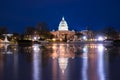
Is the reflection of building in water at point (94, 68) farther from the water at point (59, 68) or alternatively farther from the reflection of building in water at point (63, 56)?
the reflection of building in water at point (63, 56)

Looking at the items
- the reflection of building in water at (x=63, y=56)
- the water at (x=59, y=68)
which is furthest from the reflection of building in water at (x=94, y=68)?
the reflection of building in water at (x=63, y=56)

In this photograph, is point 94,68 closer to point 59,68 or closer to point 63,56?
point 59,68

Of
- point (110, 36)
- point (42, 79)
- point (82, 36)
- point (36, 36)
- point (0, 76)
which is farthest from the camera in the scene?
point (82, 36)

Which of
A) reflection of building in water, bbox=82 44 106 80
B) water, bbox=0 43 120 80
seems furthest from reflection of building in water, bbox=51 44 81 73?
reflection of building in water, bbox=82 44 106 80

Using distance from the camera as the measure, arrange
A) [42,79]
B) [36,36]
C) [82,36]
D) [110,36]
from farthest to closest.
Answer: [82,36] → [110,36] → [36,36] → [42,79]

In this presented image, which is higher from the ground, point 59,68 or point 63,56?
point 63,56

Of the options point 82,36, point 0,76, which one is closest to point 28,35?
point 82,36

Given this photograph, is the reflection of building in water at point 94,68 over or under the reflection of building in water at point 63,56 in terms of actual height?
under

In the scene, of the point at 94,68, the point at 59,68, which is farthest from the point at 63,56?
the point at 94,68

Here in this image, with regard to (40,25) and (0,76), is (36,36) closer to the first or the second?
(40,25)

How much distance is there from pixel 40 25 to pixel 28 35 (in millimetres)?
6610

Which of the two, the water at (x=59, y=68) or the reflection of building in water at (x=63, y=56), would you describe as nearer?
the water at (x=59, y=68)

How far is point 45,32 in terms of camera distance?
137 m

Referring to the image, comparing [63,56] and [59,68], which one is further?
[63,56]
